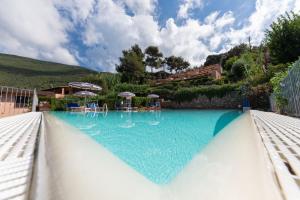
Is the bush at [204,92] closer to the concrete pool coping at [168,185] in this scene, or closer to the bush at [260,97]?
the bush at [260,97]

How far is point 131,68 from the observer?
1325 inches

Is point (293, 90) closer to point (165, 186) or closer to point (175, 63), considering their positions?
point (165, 186)

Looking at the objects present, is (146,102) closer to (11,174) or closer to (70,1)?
(70,1)

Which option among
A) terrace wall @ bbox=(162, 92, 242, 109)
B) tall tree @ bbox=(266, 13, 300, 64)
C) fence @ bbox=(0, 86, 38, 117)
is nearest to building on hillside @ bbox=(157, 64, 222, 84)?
terrace wall @ bbox=(162, 92, 242, 109)

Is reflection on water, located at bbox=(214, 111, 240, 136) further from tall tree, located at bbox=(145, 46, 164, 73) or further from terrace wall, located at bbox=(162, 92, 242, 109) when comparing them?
tall tree, located at bbox=(145, 46, 164, 73)

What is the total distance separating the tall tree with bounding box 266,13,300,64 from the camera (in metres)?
10.3

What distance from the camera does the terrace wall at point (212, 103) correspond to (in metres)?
18.1

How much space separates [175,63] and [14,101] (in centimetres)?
3262

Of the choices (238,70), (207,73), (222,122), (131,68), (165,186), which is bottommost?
(165,186)

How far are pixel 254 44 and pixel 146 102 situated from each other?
21.6 m

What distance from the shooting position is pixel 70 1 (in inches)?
530

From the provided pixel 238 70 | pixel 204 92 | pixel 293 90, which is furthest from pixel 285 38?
pixel 238 70

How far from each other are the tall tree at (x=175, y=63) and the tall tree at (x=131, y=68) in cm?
846

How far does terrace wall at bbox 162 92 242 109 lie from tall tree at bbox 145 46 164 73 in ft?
60.2
